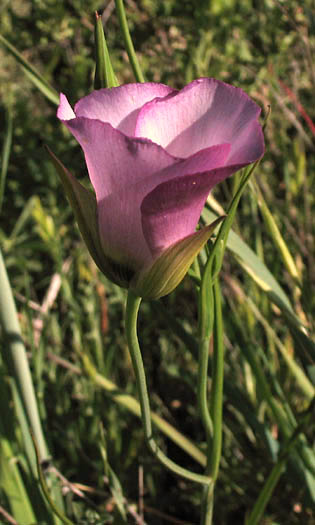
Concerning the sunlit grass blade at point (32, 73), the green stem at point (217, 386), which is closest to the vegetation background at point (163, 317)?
the green stem at point (217, 386)

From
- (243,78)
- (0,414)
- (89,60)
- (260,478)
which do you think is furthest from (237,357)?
(89,60)

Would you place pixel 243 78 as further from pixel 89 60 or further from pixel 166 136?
pixel 166 136

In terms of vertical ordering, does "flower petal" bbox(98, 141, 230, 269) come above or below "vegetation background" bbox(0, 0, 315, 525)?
above

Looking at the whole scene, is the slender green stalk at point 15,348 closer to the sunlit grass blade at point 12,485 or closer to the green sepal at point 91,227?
the sunlit grass blade at point 12,485

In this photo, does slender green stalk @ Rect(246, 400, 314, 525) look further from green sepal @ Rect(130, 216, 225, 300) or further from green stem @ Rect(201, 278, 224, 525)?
green sepal @ Rect(130, 216, 225, 300)

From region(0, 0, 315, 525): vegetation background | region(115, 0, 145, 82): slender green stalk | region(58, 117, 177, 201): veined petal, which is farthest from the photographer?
region(0, 0, 315, 525): vegetation background

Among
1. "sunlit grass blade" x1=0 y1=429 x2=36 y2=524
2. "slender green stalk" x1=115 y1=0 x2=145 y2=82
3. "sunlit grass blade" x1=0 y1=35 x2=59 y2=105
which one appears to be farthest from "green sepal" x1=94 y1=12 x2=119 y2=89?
"sunlit grass blade" x1=0 y1=429 x2=36 y2=524

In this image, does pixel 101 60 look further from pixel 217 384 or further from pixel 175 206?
pixel 217 384
